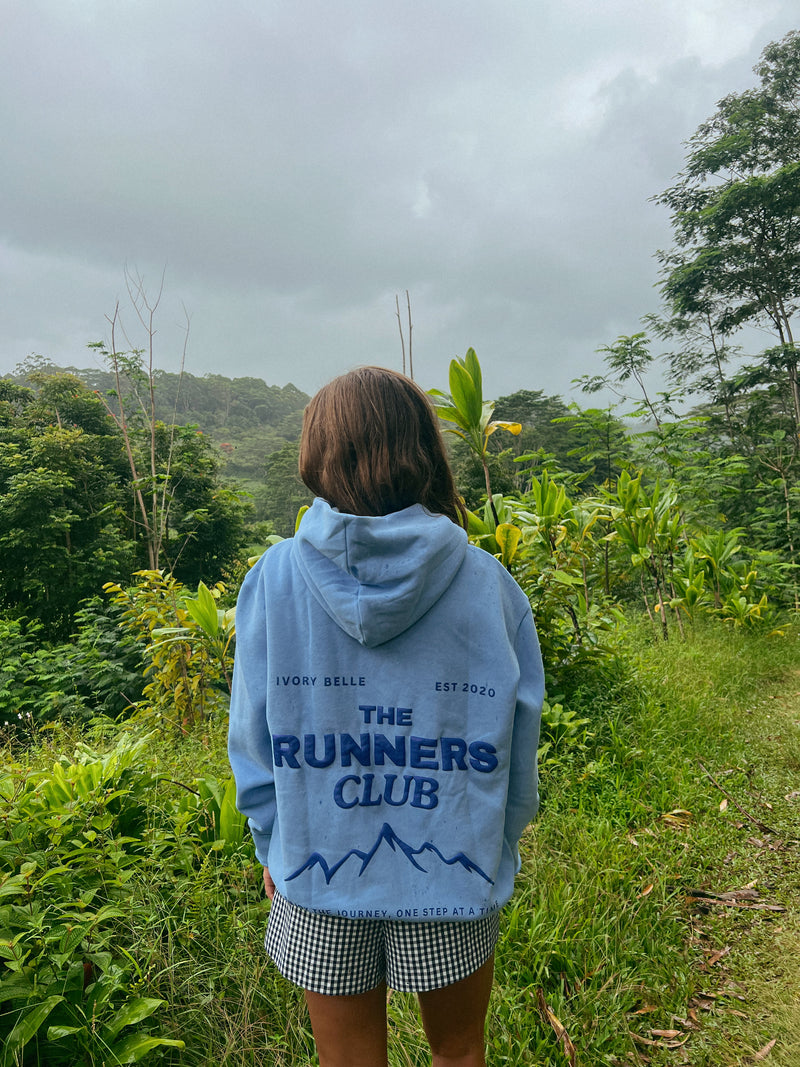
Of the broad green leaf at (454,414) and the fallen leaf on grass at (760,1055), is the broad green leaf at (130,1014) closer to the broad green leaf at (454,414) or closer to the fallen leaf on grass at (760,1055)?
the fallen leaf on grass at (760,1055)

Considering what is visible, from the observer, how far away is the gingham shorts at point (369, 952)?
748 mm

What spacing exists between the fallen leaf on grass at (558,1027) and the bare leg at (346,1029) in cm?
65

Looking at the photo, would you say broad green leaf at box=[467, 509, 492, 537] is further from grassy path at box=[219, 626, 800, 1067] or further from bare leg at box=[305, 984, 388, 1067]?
bare leg at box=[305, 984, 388, 1067]

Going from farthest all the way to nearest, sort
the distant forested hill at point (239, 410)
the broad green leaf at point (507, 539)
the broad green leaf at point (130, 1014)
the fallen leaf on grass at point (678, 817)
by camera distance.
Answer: the distant forested hill at point (239, 410)
the broad green leaf at point (507, 539)
the fallen leaf on grass at point (678, 817)
the broad green leaf at point (130, 1014)

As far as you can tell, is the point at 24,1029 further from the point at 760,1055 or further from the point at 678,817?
the point at 678,817

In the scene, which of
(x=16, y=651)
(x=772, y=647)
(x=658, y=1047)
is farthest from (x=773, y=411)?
(x=16, y=651)

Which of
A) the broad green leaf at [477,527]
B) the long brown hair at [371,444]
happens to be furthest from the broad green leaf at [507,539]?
the long brown hair at [371,444]

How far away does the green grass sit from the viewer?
1.25 metres

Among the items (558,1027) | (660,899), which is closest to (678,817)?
(660,899)

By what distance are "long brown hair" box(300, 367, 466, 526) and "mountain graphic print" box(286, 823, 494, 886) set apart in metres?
0.39

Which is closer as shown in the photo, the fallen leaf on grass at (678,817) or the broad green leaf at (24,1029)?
the broad green leaf at (24,1029)

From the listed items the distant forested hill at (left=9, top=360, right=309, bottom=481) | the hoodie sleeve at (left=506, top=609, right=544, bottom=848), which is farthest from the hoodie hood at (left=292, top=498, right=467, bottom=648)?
the distant forested hill at (left=9, top=360, right=309, bottom=481)

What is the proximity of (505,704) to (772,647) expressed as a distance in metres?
4.06

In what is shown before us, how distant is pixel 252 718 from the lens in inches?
31.1
